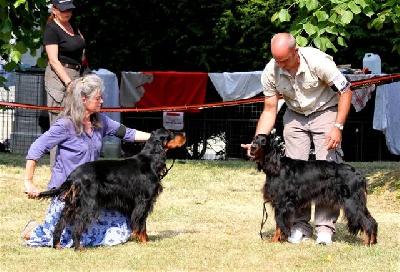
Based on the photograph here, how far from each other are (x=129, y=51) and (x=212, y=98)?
2.03 m

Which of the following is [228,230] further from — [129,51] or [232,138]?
[129,51]

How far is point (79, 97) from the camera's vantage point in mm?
6938

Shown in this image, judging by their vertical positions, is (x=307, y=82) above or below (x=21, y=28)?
below

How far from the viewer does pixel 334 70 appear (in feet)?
23.2

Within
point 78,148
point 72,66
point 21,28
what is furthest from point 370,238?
point 21,28

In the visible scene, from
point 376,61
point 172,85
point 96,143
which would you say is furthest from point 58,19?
point 376,61

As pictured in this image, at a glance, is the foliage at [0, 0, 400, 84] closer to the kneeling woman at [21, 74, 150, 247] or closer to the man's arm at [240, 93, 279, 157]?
the man's arm at [240, 93, 279, 157]

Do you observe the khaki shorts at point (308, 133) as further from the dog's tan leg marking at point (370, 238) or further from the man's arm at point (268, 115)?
the dog's tan leg marking at point (370, 238)

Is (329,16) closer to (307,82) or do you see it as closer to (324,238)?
(307,82)

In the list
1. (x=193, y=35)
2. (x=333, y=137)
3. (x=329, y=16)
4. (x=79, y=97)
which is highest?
(x=193, y=35)

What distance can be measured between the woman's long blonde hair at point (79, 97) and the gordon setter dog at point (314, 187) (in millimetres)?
1340

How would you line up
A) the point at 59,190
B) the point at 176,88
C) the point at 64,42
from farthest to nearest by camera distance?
1. the point at 176,88
2. the point at 64,42
3. the point at 59,190

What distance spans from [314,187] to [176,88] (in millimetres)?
7179

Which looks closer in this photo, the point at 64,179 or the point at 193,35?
the point at 64,179
